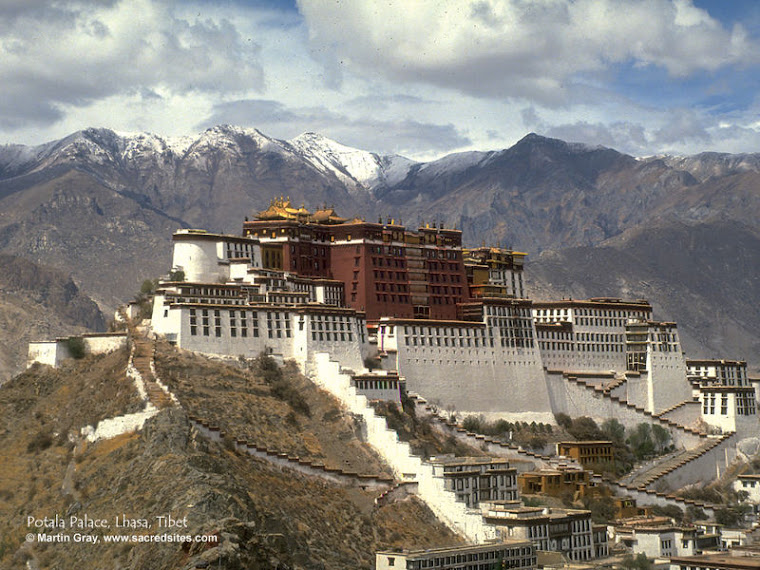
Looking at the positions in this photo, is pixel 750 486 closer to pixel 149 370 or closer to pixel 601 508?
pixel 601 508

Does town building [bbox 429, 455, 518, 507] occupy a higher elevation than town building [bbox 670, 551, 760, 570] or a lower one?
higher

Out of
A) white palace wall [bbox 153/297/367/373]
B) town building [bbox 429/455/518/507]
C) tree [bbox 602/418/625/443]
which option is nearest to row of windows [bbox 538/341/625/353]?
tree [bbox 602/418/625/443]

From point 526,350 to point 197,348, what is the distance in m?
39.4

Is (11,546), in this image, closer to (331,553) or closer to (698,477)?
(331,553)

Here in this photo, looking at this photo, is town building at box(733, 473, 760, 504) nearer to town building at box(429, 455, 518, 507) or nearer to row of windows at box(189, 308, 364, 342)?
town building at box(429, 455, 518, 507)

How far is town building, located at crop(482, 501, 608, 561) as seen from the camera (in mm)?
121938

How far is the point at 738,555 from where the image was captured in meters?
122

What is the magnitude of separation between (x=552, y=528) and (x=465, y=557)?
13.9 meters

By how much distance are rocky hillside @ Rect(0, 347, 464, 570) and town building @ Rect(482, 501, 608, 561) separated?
4743 mm

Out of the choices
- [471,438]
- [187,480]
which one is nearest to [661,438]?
[471,438]

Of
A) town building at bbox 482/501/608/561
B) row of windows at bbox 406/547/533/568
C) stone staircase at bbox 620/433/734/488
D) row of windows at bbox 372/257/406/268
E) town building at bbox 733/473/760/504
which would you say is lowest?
row of windows at bbox 406/547/533/568

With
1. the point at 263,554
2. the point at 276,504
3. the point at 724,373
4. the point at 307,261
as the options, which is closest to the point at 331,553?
the point at 276,504

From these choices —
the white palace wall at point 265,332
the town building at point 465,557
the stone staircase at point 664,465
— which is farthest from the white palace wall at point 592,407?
the town building at point 465,557

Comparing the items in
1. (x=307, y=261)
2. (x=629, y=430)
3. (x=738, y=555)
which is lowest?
(x=738, y=555)
